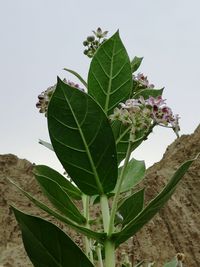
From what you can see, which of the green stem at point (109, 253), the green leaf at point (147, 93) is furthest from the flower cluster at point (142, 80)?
the green stem at point (109, 253)

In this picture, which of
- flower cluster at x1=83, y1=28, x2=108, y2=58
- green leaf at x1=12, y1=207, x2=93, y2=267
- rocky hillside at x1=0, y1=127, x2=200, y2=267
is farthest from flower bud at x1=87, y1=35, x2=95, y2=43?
rocky hillside at x1=0, y1=127, x2=200, y2=267

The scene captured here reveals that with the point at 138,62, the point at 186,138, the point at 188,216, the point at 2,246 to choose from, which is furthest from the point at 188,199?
the point at 138,62

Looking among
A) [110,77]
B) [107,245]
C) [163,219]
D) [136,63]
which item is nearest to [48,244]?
[107,245]

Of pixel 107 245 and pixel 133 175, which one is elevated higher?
pixel 133 175

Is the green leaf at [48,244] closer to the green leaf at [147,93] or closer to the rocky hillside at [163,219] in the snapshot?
the green leaf at [147,93]

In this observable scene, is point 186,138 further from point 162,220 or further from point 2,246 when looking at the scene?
point 2,246

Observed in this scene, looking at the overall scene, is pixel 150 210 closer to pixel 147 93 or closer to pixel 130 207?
pixel 130 207
